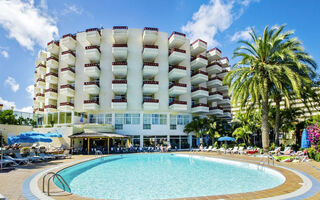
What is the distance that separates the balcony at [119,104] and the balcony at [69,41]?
41.2ft

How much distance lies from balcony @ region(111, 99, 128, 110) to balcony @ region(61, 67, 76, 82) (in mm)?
8713

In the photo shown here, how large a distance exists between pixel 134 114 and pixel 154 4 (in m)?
17.6

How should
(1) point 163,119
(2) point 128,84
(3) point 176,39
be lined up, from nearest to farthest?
(2) point 128,84 < (1) point 163,119 < (3) point 176,39

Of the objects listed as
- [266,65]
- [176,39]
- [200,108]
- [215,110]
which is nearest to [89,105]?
[176,39]

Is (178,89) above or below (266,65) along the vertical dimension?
below

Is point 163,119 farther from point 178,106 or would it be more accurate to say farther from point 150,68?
point 150,68

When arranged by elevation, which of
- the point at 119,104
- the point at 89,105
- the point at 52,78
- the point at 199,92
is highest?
the point at 52,78

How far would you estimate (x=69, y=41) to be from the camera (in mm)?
33188

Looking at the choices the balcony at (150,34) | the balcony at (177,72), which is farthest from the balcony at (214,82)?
the balcony at (150,34)

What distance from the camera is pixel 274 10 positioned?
14227 mm

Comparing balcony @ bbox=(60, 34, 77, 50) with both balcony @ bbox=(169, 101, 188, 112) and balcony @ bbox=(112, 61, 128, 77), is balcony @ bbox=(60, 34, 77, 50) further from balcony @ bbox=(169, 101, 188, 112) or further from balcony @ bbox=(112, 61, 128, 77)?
balcony @ bbox=(169, 101, 188, 112)

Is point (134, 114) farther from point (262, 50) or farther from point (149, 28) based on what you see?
point (262, 50)

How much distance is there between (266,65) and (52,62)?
108 feet

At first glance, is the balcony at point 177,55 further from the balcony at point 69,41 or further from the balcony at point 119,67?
the balcony at point 69,41
